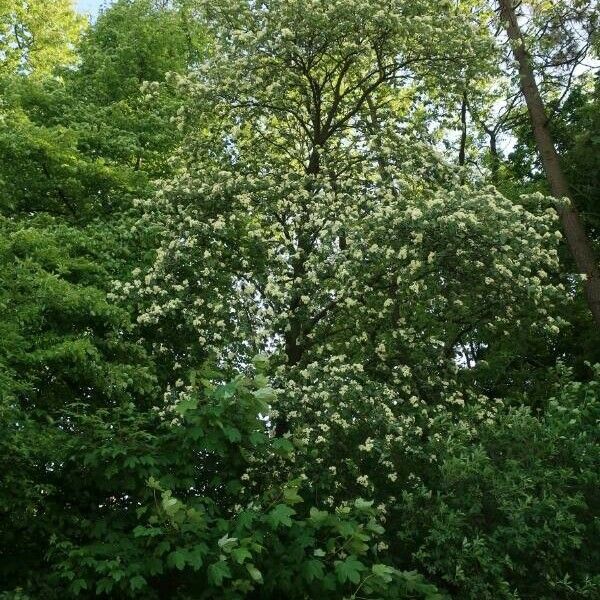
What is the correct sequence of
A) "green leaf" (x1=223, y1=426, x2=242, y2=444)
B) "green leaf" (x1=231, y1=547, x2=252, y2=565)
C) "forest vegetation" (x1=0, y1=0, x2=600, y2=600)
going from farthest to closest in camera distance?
"forest vegetation" (x1=0, y1=0, x2=600, y2=600)
"green leaf" (x1=223, y1=426, x2=242, y2=444)
"green leaf" (x1=231, y1=547, x2=252, y2=565)

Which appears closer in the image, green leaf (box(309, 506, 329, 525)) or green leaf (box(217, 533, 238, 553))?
green leaf (box(217, 533, 238, 553))

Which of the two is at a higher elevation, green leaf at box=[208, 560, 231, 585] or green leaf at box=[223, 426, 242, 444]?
green leaf at box=[223, 426, 242, 444]

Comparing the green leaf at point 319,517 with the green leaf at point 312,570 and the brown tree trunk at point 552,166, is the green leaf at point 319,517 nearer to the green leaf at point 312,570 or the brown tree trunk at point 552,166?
the green leaf at point 312,570

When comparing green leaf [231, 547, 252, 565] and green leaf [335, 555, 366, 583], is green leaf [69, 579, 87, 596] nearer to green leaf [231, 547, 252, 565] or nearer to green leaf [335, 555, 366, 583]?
green leaf [231, 547, 252, 565]

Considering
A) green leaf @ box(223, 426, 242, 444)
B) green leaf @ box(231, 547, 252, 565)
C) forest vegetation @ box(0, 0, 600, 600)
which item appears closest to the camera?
green leaf @ box(231, 547, 252, 565)

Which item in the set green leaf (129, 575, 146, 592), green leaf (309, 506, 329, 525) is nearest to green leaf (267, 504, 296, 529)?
green leaf (309, 506, 329, 525)

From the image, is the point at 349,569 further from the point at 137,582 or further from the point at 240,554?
the point at 137,582

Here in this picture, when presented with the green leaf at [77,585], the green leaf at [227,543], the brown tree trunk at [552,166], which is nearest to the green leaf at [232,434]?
the green leaf at [227,543]

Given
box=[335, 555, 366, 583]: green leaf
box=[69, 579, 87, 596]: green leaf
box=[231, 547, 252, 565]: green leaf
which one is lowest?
box=[335, 555, 366, 583]: green leaf

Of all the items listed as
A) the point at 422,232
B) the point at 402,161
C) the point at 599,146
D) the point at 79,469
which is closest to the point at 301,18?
the point at 402,161

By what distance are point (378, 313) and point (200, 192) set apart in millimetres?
3610

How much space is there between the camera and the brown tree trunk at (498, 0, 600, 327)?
16.6m

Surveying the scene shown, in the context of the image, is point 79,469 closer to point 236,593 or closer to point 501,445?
point 236,593

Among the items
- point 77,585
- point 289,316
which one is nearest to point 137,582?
point 77,585
